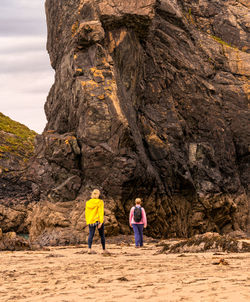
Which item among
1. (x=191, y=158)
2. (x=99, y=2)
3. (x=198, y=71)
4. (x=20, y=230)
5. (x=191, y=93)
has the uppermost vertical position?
(x=99, y=2)

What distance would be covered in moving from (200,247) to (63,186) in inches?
531

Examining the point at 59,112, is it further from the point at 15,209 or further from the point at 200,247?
the point at 200,247

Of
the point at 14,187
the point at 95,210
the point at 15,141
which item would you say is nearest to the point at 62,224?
the point at 95,210

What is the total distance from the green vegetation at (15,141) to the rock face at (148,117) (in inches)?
563

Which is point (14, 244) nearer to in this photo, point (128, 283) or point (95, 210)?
point (95, 210)

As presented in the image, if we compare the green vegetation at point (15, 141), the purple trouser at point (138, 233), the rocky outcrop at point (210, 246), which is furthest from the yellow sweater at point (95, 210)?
the green vegetation at point (15, 141)

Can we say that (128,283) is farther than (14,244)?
No

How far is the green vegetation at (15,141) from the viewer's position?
1724 inches

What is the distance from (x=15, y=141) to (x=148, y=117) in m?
23.3

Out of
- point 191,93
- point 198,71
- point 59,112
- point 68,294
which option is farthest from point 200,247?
point 198,71

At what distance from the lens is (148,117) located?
1144 inches

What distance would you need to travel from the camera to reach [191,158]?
100 ft

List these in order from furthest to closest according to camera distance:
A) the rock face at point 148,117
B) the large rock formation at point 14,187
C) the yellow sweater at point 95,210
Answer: the large rock formation at point 14,187
the rock face at point 148,117
the yellow sweater at point 95,210

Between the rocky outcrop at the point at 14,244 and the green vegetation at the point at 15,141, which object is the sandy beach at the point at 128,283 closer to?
the rocky outcrop at the point at 14,244
